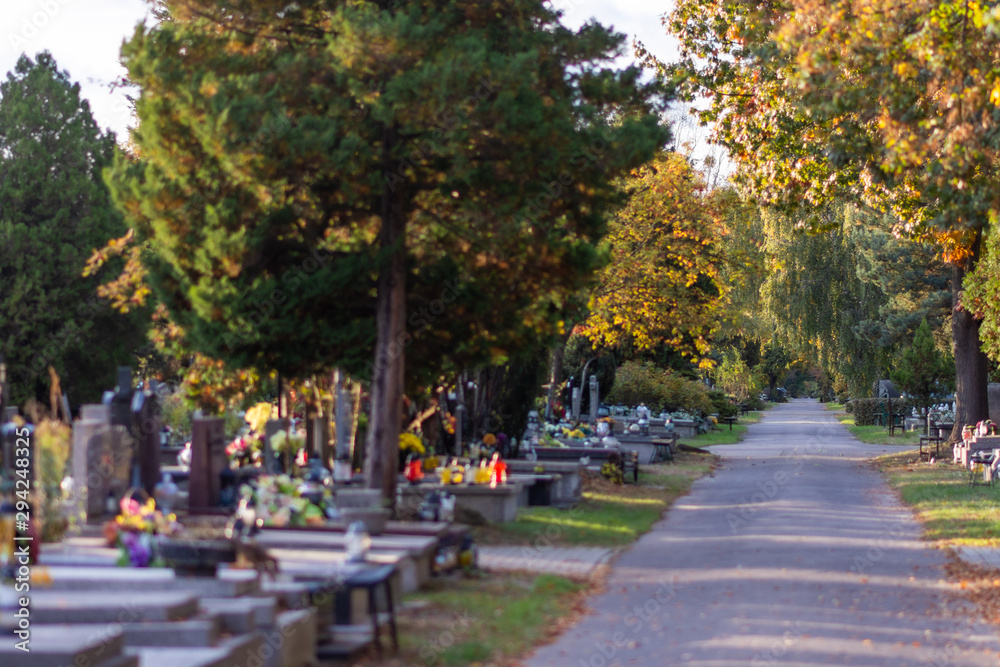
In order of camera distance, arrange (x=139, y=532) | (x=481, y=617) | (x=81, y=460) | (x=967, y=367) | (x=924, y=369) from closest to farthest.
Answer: (x=139, y=532) < (x=481, y=617) < (x=81, y=460) < (x=967, y=367) < (x=924, y=369)

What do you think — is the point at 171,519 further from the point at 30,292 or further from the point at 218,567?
the point at 30,292

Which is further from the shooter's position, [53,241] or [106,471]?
[53,241]

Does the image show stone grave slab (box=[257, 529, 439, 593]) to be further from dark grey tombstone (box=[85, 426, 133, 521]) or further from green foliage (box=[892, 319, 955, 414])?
green foliage (box=[892, 319, 955, 414])

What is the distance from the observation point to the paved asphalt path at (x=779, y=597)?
31.5 feet

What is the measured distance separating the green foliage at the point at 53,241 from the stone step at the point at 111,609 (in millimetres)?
25932

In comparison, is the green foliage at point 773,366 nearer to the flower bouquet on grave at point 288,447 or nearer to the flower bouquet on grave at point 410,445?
the flower bouquet on grave at point 410,445

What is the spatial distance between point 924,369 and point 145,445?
123 feet

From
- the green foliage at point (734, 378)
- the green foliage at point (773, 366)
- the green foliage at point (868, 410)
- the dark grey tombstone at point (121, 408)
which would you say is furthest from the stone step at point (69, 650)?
the green foliage at point (773, 366)

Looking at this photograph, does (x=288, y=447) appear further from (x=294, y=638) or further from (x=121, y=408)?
(x=294, y=638)

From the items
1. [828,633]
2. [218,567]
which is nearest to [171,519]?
[218,567]

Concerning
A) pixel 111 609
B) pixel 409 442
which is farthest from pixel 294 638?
pixel 409 442

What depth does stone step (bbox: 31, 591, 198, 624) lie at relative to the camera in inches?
301

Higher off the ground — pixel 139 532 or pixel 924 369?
pixel 924 369

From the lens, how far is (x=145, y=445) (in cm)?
1415
